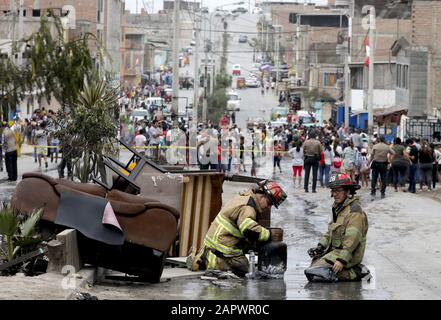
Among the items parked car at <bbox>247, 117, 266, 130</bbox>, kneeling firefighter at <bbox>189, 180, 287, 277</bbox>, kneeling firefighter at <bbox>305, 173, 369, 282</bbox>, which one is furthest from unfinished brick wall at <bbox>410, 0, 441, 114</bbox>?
kneeling firefighter at <bbox>189, 180, 287, 277</bbox>

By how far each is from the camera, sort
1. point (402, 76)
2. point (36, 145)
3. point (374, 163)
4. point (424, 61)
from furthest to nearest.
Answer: point (402, 76)
point (424, 61)
point (36, 145)
point (374, 163)

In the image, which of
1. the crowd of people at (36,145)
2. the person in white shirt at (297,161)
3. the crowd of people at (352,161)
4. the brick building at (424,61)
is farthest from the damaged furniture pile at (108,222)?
the brick building at (424,61)

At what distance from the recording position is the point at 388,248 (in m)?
18.6

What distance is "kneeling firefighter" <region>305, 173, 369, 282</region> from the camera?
13.4 metres

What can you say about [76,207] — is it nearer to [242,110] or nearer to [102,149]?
[102,149]

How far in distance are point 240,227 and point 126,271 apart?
1.42 meters

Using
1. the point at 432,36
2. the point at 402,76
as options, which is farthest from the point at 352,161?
the point at 402,76

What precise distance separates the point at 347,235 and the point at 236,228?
1264mm

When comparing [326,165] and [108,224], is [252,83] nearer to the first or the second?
[326,165]

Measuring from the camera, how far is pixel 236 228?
1372cm

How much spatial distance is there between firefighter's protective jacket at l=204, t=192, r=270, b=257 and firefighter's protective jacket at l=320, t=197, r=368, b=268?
0.74 metres

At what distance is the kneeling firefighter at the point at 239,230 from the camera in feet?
44.5

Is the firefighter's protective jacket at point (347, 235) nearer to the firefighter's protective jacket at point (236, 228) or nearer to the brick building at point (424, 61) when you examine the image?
the firefighter's protective jacket at point (236, 228)
